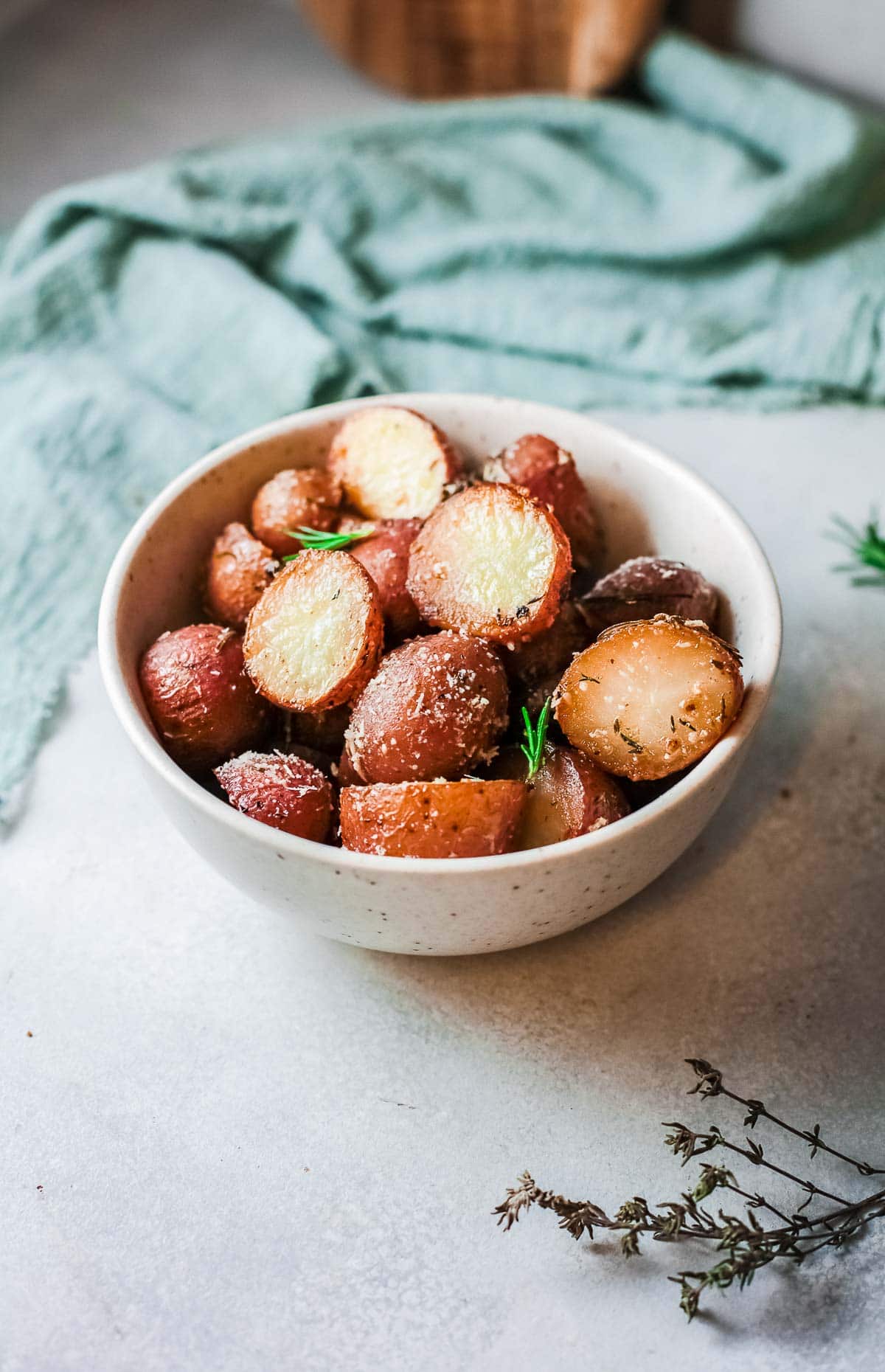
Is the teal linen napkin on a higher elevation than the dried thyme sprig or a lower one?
higher

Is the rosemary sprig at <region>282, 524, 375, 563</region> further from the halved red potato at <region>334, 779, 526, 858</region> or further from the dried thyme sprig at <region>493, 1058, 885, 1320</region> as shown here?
the dried thyme sprig at <region>493, 1058, 885, 1320</region>

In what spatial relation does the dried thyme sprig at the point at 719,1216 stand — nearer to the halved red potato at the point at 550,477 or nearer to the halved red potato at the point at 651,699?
the halved red potato at the point at 651,699

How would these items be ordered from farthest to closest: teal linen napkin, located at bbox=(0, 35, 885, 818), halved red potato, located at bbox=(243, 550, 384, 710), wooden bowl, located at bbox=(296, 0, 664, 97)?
wooden bowl, located at bbox=(296, 0, 664, 97)
teal linen napkin, located at bbox=(0, 35, 885, 818)
halved red potato, located at bbox=(243, 550, 384, 710)

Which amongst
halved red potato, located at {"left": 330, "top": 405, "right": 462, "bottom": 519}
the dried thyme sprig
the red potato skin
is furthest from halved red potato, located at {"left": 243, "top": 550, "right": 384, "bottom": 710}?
the dried thyme sprig

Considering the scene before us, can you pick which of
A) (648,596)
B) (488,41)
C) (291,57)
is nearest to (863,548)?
(648,596)

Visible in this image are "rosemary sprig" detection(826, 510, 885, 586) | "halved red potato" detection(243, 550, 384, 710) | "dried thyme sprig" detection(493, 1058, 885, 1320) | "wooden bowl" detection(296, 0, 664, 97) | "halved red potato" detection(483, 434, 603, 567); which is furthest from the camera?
"wooden bowl" detection(296, 0, 664, 97)

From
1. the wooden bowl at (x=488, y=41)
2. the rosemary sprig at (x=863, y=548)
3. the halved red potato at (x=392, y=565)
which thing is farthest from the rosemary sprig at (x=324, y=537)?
the wooden bowl at (x=488, y=41)
